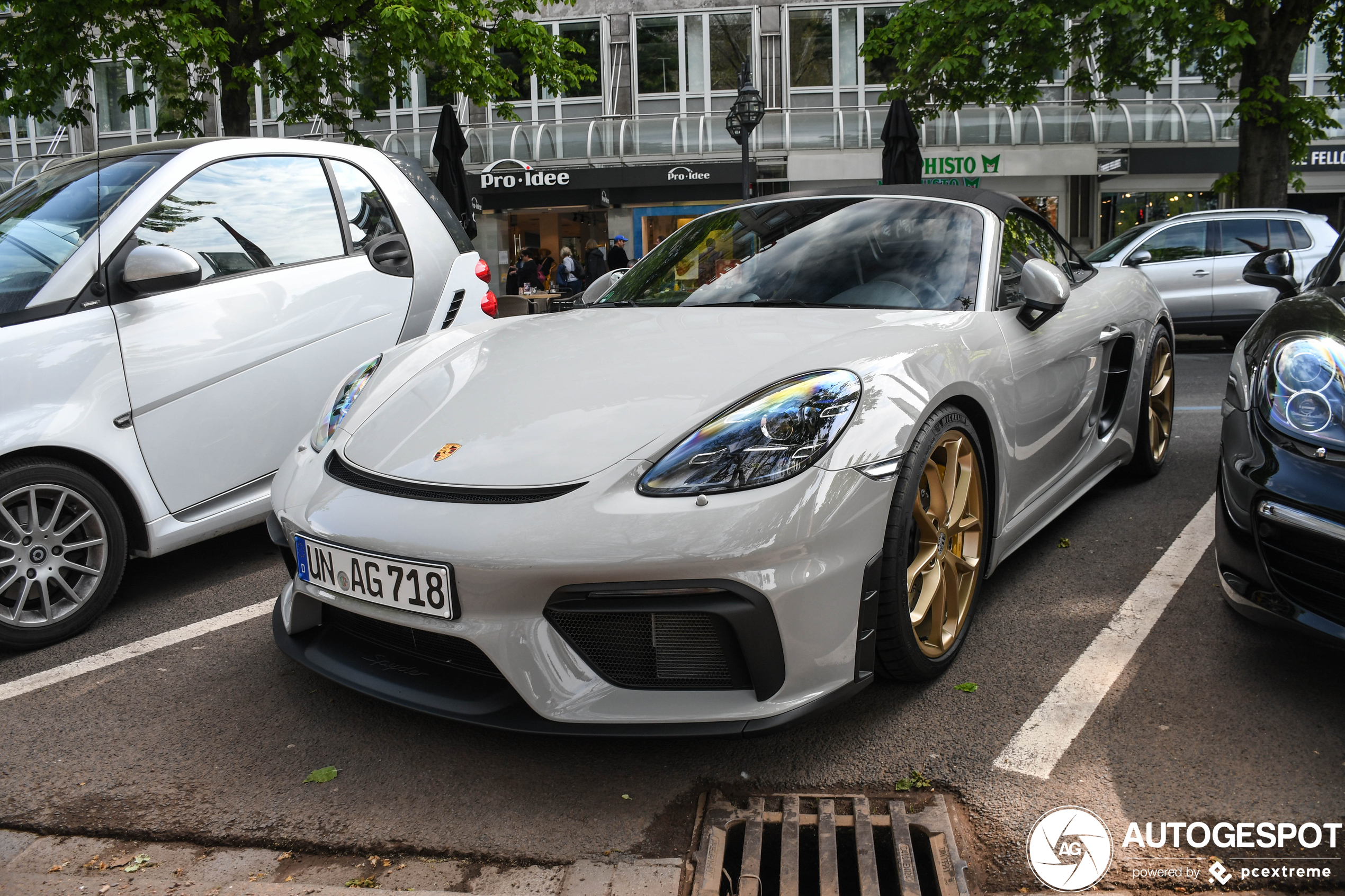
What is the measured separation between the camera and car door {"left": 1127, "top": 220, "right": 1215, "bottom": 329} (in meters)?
10.9

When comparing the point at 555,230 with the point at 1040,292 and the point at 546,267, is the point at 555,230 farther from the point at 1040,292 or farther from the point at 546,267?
the point at 1040,292

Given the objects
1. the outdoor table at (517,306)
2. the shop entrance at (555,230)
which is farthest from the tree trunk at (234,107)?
the shop entrance at (555,230)

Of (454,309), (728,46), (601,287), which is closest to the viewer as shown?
(601,287)

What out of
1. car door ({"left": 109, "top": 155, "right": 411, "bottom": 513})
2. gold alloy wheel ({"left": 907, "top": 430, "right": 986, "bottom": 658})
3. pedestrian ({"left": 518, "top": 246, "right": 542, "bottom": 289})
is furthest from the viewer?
pedestrian ({"left": 518, "top": 246, "right": 542, "bottom": 289})

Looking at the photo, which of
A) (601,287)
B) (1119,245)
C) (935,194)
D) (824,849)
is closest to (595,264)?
(1119,245)

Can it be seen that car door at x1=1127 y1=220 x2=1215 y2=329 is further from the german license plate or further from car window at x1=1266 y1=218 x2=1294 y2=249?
the german license plate

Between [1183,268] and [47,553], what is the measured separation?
11.1 metres

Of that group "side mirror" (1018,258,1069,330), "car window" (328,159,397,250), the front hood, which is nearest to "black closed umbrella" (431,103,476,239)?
"car window" (328,159,397,250)

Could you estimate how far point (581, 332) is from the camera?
10.1 ft

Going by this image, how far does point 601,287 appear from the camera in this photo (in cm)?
Result: 408

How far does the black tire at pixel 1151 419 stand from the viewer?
4512 mm

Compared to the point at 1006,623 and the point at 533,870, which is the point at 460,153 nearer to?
the point at 1006,623

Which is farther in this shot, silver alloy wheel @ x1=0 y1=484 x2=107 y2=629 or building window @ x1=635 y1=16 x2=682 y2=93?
building window @ x1=635 y1=16 x2=682 y2=93

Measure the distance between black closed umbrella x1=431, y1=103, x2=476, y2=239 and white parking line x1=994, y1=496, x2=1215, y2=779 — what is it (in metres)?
9.92
